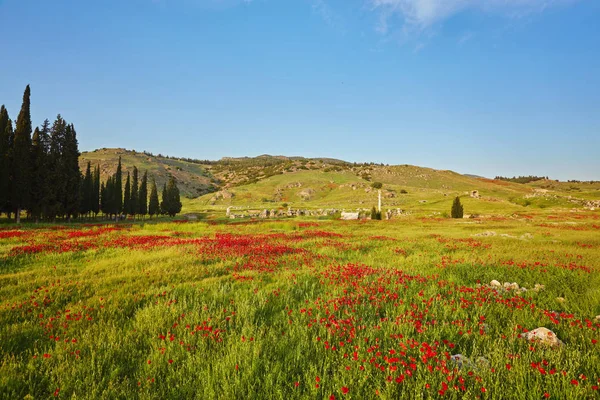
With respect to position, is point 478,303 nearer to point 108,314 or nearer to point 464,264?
point 464,264

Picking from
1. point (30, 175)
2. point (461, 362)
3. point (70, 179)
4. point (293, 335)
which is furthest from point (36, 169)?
point (461, 362)

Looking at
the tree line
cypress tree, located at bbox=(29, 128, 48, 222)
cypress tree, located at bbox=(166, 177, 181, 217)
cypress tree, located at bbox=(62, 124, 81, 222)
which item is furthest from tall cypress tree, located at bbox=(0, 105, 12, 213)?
cypress tree, located at bbox=(166, 177, 181, 217)

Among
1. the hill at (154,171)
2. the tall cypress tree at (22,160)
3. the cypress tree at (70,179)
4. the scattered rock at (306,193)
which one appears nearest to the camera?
the tall cypress tree at (22,160)

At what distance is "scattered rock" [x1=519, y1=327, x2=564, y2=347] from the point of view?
4.13m

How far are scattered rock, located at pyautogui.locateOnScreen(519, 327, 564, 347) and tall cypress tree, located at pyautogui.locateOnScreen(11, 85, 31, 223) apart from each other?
53335 millimetres

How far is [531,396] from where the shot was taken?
2916 mm

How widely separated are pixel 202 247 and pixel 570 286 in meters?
14.0

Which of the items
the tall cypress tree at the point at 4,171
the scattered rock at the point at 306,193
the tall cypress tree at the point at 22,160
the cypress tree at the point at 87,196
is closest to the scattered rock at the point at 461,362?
the tall cypress tree at the point at 22,160

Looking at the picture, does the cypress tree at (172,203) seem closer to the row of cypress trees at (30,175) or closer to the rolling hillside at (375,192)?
the rolling hillside at (375,192)

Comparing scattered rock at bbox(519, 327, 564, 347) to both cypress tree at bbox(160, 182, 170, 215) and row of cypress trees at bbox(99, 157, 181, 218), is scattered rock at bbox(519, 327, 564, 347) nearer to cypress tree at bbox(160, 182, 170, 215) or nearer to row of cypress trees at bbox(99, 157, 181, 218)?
row of cypress trees at bbox(99, 157, 181, 218)

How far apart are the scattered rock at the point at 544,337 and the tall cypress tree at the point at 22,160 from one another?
53.3 metres

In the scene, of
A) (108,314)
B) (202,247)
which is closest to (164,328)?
(108,314)

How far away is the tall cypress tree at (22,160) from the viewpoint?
38.8 m

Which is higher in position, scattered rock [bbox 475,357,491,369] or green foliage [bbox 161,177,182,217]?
green foliage [bbox 161,177,182,217]
